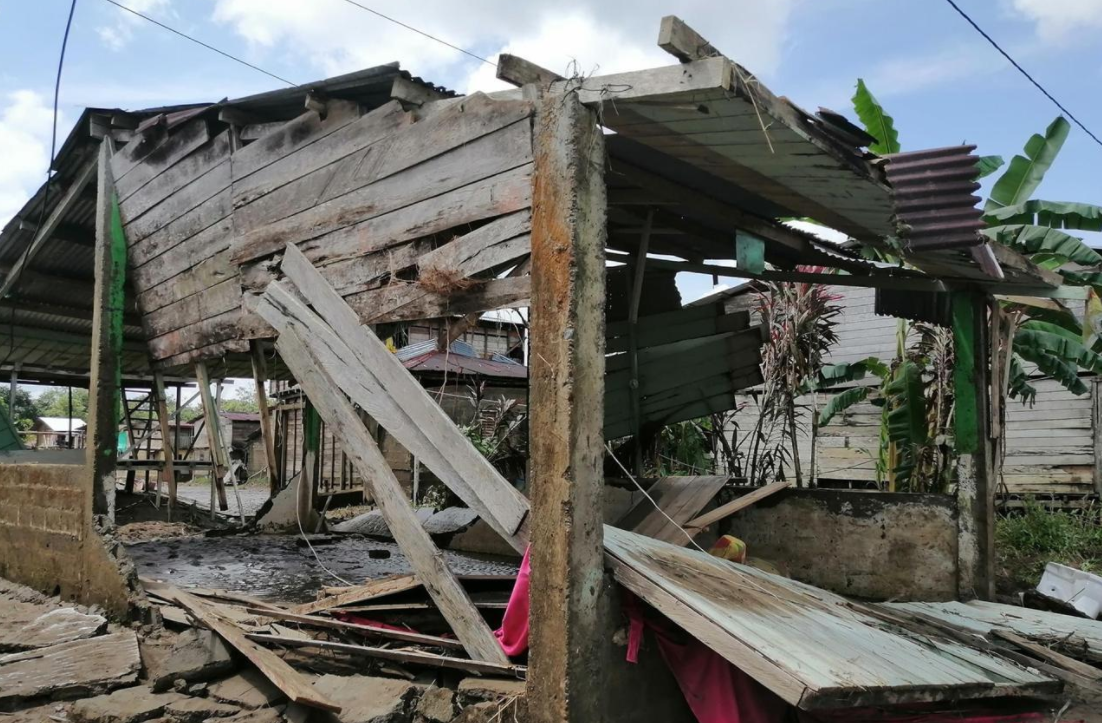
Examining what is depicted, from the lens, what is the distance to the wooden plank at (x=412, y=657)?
12.1ft

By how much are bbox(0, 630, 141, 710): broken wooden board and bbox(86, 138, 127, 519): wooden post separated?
1.33m

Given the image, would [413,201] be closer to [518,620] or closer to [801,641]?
[518,620]

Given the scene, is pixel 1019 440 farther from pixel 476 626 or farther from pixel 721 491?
pixel 476 626

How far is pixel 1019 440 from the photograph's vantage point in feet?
35.8

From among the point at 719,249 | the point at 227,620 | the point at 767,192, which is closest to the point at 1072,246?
the point at 719,249

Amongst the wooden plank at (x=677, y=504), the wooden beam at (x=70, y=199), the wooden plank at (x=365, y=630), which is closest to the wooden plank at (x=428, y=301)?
the wooden plank at (x=365, y=630)

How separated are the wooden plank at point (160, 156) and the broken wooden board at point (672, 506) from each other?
4521 millimetres

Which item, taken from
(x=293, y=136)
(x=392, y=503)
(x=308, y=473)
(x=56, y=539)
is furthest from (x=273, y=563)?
(x=293, y=136)

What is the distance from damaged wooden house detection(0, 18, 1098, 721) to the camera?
342cm

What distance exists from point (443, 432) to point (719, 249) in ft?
11.2

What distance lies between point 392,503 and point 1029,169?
8.07 metres

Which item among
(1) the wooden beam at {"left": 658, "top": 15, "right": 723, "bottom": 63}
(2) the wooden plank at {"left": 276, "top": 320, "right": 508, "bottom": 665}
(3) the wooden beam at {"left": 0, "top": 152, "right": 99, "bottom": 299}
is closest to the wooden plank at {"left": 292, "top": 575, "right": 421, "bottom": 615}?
(2) the wooden plank at {"left": 276, "top": 320, "right": 508, "bottom": 665}

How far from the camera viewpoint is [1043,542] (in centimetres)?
903

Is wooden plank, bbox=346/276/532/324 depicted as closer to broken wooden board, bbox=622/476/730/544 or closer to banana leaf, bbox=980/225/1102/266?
broken wooden board, bbox=622/476/730/544
